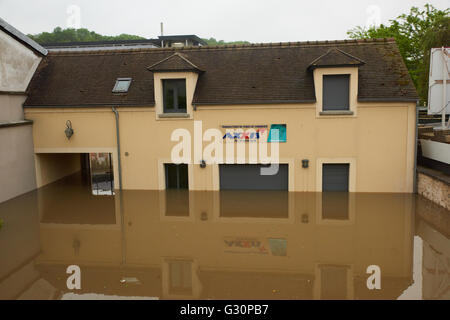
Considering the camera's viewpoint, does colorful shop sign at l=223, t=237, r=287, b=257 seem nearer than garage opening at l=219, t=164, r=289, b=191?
Yes

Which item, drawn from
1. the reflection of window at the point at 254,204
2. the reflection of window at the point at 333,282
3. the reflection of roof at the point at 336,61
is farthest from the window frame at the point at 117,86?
the reflection of window at the point at 333,282

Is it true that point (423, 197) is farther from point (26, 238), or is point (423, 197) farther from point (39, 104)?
point (39, 104)

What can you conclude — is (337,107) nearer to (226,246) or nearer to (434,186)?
(434,186)

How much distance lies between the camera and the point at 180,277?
30.9ft

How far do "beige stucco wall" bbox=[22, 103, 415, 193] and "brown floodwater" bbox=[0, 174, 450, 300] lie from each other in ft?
3.47

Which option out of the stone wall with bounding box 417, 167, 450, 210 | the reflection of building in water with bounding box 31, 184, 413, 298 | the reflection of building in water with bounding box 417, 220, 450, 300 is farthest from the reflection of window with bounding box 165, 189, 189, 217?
the stone wall with bounding box 417, 167, 450, 210

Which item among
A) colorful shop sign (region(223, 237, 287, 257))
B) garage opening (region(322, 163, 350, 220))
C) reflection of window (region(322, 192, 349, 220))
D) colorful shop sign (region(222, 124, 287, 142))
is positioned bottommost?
colorful shop sign (region(223, 237, 287, 257))

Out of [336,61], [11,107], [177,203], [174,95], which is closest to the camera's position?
[177,203]

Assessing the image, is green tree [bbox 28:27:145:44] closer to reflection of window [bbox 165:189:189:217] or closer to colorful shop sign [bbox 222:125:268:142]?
colorful shop sign [bbox 222:125:268:142]

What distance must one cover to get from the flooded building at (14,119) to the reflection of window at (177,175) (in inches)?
262

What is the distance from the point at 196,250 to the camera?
36.2 ft

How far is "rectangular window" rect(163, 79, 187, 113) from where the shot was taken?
17.8m

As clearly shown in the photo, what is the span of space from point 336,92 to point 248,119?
13.2 feet

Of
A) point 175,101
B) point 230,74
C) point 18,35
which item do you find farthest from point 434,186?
point 18,35
